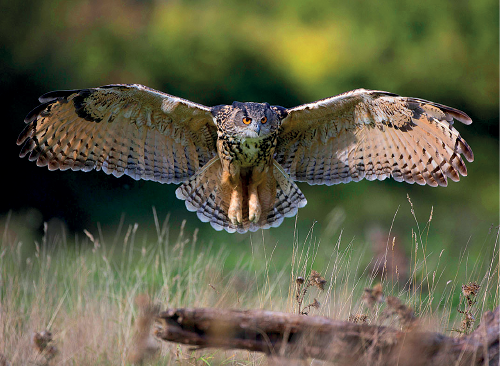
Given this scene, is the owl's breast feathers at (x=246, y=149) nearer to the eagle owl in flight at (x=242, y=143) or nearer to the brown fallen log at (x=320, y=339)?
the eagle owl in flight at (x=242, y=143)

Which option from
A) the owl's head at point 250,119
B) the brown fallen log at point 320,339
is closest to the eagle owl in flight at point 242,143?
the owl's head at point 250,119

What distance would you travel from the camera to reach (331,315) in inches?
136

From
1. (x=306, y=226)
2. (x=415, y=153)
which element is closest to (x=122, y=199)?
(x=306, y=226)

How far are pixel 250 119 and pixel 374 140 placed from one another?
1.11m

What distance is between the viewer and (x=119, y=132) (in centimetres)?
445

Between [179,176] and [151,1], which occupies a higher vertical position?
[151,1]

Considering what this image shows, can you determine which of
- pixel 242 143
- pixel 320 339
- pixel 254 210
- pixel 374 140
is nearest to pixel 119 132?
pixel 242 143

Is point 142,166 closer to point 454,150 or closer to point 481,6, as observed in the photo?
point 454,150

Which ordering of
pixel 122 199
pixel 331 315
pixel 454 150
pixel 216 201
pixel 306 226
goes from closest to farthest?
1. pixel 331 315
2. pixel 454 150
3. pixel 216 201
4. pixel 306 226
5. pixel 122 199

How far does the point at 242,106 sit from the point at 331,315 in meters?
1.83

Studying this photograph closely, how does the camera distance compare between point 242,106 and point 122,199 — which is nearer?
point 242,106

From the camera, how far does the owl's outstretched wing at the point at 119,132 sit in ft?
13.6

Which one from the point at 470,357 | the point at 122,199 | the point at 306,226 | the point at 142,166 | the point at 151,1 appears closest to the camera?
the point at 470,357

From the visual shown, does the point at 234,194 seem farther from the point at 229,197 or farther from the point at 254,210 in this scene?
the point at 254,210
